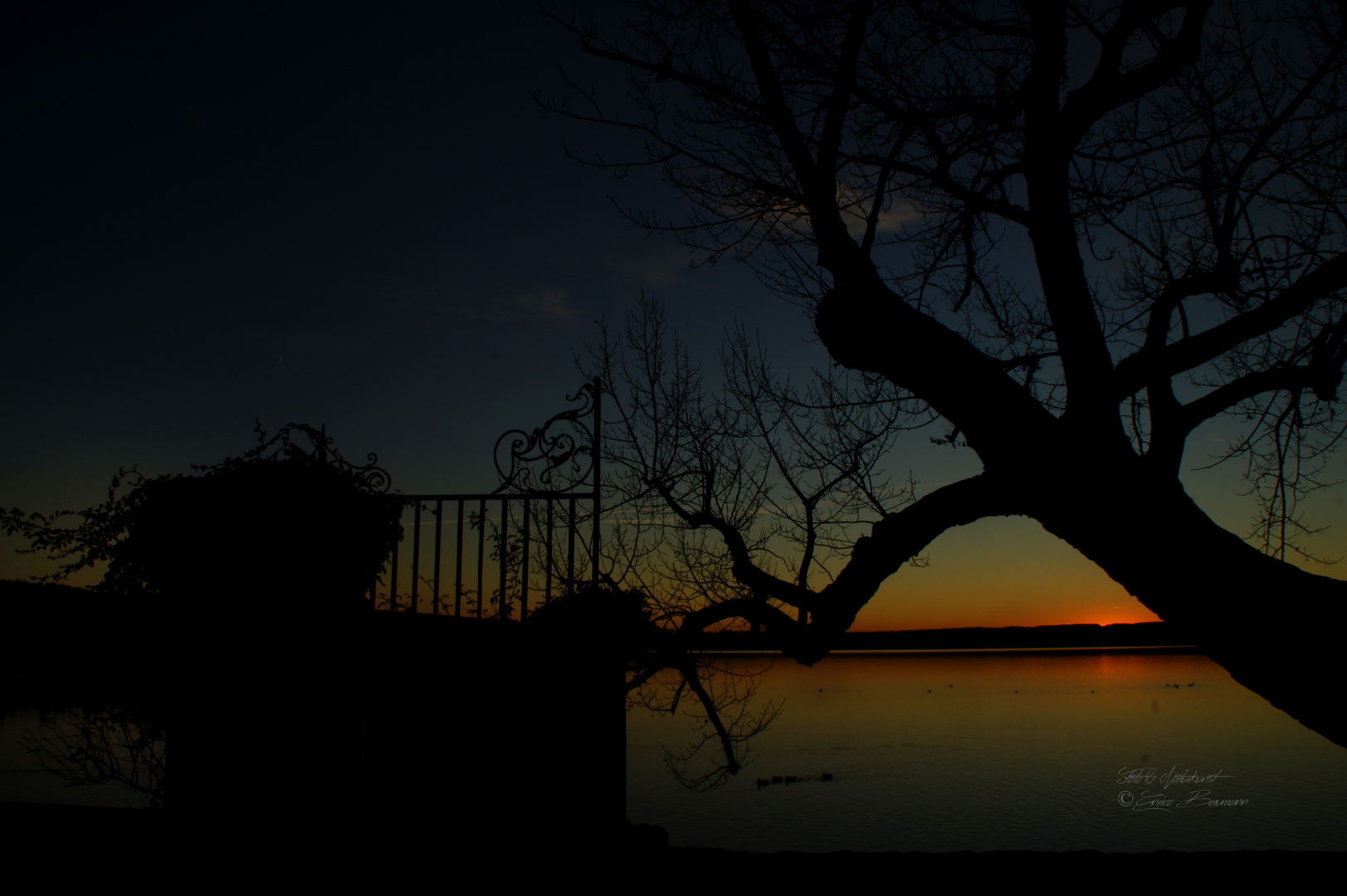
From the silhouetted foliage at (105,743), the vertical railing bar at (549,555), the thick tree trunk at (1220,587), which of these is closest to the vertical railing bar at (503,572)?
the vertical railing bar at (549,555)

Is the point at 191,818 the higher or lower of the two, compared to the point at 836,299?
lower

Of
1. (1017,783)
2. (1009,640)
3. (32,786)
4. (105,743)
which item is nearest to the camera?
(1009,640)

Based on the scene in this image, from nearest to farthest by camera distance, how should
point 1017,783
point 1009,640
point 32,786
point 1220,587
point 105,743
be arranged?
1. point 1220,587
2. point 1009,640
3. point 105,743
4. point 32,786
5. point 1017,783

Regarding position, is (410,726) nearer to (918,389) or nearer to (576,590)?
(576,590)

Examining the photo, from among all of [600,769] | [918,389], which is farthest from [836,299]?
[600,769]

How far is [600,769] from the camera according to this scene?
11.2ft

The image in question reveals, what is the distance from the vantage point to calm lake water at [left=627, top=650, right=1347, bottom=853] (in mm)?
21484

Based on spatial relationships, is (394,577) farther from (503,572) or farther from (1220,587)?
(1220,587)

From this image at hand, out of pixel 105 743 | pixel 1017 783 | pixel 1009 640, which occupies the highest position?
pixel 1009 640

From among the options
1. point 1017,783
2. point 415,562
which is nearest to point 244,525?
point 415,562

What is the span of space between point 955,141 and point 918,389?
5.67ft

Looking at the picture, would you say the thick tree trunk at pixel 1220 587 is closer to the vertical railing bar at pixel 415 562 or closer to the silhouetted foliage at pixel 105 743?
the vertical railing bar at pixel 415 562

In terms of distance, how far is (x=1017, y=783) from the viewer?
26.9 metres

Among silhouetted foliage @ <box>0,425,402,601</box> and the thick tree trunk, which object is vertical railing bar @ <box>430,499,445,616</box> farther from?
the thick tree trunk
